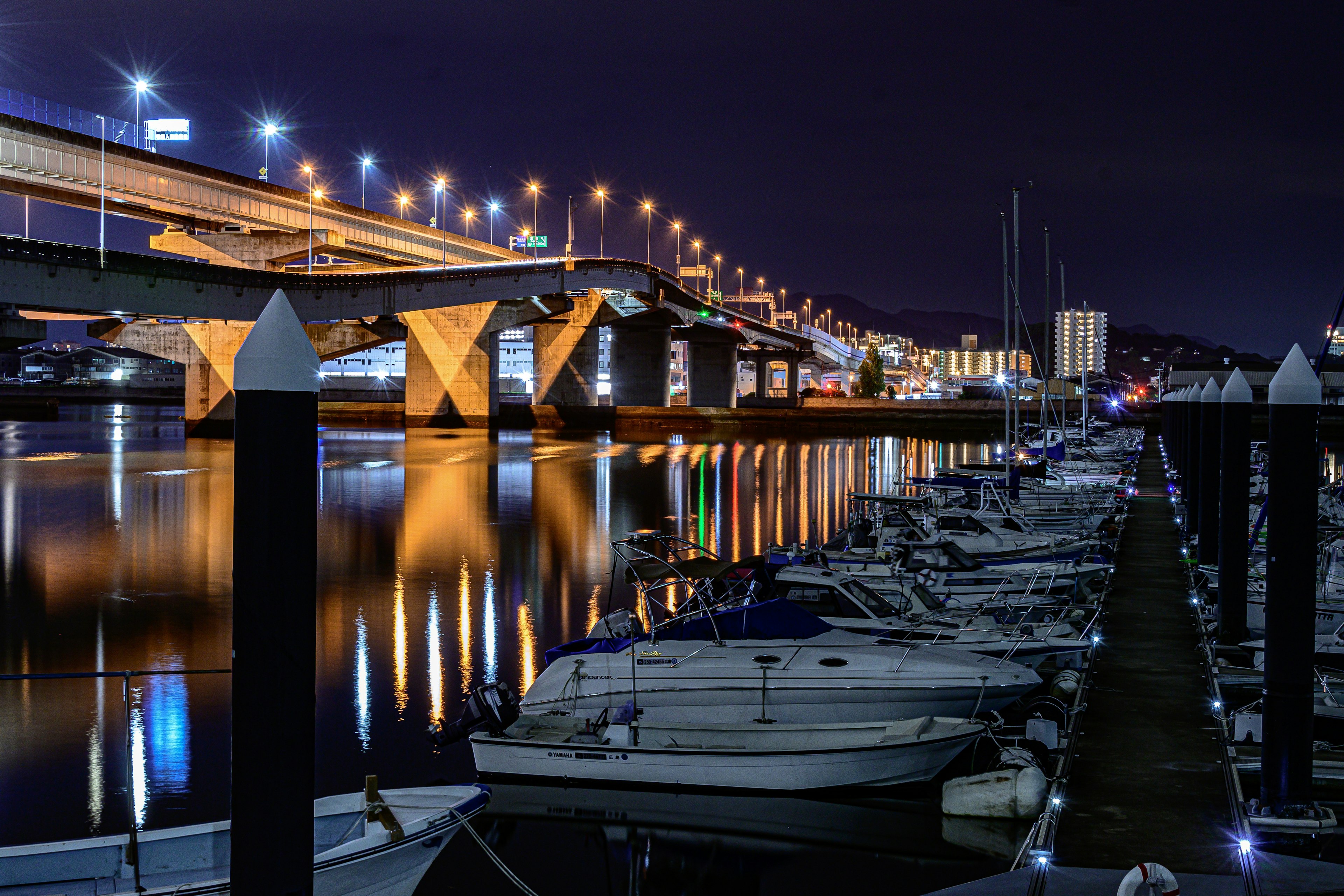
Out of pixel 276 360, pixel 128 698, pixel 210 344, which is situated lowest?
pixel 128 698

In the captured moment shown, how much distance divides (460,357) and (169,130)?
2672 centimetres

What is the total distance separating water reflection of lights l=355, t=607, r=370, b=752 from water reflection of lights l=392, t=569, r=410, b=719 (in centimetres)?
46

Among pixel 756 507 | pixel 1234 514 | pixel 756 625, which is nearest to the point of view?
pixel 756 625

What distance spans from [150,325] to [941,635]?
246ft

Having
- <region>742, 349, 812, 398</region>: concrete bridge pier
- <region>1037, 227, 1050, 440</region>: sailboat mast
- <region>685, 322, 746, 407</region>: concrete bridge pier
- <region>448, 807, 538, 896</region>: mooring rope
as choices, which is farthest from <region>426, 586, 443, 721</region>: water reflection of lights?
<region>742, 349, 812, 398</region>: concrete bridge pier

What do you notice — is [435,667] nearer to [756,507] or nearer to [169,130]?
[756,507]

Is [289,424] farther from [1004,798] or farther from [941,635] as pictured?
[941,635]

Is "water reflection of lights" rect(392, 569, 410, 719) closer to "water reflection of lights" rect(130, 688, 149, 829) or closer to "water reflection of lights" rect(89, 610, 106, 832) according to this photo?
"water reflection of lights" rect(130, 688, 149, 829)

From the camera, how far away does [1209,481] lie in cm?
2444

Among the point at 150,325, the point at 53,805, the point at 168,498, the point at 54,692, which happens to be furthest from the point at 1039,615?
the point at 150,325

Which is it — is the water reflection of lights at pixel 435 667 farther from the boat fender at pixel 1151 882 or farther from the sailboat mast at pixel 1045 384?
the sailboat mast at pixel 1045 384

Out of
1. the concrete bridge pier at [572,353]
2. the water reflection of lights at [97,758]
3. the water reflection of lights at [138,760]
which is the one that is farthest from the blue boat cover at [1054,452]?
the concrete bridge pier at [572,353]

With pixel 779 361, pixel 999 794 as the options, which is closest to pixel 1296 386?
pixel 999 794

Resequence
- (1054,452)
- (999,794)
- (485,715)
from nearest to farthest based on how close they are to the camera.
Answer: (999,794) < (485,715) < (1054,452)
